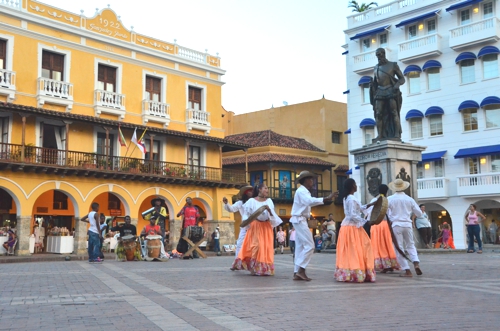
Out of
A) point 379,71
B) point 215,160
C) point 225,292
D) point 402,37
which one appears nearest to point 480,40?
point 402,37

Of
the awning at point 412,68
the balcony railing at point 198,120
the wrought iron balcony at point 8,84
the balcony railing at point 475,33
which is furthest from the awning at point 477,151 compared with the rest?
the wrought iron balcony at point 8,84

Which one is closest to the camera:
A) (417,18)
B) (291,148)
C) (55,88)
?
(55,88)

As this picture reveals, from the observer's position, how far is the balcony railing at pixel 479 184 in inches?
1373

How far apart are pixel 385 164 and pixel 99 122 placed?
19126mm

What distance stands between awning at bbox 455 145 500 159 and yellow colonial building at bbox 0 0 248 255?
47.8 ft

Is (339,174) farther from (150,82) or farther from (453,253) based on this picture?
(453,253)

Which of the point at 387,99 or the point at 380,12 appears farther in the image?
the point at 380,12

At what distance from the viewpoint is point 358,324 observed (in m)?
5.94

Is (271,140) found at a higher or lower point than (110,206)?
higher

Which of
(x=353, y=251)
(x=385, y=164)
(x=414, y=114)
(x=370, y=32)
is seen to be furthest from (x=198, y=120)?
(x=353, y=251)

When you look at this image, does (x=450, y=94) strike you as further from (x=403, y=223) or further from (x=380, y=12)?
(x=403, y=223)

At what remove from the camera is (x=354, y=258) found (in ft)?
33.6

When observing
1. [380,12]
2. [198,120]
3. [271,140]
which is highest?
[380,12]

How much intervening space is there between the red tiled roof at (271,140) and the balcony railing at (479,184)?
627 inches
